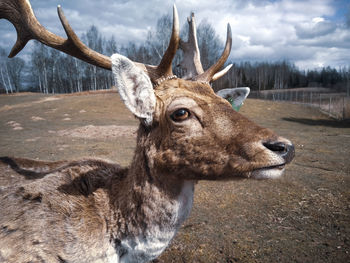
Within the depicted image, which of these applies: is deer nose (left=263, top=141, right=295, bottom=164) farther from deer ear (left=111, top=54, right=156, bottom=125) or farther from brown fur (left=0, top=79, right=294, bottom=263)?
deer ear (left=111, top=54, right=156, bottom=125)

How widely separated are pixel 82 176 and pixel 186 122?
1.45 m

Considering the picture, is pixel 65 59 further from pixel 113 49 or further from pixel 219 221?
pixel 219 221

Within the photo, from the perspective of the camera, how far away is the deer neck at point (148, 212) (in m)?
2.40

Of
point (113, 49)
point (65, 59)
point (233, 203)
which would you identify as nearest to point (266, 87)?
point (113, 49)

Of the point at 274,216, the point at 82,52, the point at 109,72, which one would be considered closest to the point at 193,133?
the point at 82,52

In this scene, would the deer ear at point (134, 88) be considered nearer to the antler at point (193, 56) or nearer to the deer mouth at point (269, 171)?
the deer mouth at point (269, 171)

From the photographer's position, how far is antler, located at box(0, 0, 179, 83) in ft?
9.36

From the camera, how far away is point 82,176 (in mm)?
2836

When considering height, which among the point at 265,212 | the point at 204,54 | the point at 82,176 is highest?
the point at 204,54

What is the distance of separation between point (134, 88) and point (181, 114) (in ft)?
1.84

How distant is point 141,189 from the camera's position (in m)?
2.45

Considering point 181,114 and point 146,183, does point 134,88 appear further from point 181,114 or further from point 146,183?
point 146,183

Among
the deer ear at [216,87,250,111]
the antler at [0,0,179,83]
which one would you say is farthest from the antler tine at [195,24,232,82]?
the antler at [0,0,179,83]

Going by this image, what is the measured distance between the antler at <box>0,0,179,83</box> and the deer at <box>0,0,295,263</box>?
5.5 inches
